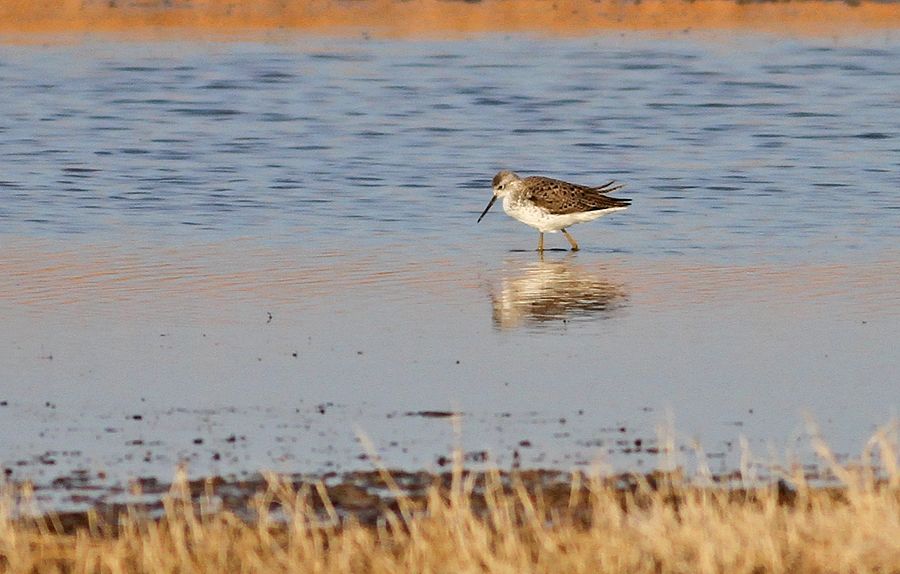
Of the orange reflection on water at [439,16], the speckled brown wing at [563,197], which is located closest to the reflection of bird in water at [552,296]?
the speckled brown wing at [563,197]

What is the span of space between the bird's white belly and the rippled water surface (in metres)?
0.26

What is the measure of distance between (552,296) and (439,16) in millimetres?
26257

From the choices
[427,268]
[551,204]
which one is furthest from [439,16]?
[427,268]

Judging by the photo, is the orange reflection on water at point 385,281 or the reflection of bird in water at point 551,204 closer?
the orange reflection on water at point 385,281

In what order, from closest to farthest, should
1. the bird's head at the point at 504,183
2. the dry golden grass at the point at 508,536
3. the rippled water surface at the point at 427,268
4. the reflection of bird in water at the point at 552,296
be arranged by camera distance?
the dry golden grass at the point at 508,536 < the rippled water surface at the point at 427,268 < the reflection of bird in water at the point at 552,296 < the bird's head at the point at 504,183

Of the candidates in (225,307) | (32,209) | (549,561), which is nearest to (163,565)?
(549,561)

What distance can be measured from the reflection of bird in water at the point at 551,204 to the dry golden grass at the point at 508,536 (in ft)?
27.4

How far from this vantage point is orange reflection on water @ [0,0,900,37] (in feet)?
120

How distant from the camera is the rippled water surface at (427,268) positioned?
9.21m

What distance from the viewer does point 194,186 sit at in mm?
19453

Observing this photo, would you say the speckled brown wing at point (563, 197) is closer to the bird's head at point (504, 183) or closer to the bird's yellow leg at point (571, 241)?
the bird's head at point (504, 183)

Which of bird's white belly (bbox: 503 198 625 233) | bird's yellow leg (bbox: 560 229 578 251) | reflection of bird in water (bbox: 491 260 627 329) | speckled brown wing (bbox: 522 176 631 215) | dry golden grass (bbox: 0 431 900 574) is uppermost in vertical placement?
dry golden grass (bbox: 0 431 900 574)

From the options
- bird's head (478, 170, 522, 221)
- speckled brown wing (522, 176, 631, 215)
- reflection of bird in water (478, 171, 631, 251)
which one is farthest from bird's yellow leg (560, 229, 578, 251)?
bird's head (478, 170, 522, 221)

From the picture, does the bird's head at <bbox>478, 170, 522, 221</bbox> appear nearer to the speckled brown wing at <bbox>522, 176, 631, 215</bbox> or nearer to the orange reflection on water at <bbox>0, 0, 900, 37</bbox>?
the speckled brown wing at <bbox>522, 176, 631, 215</bbox>
